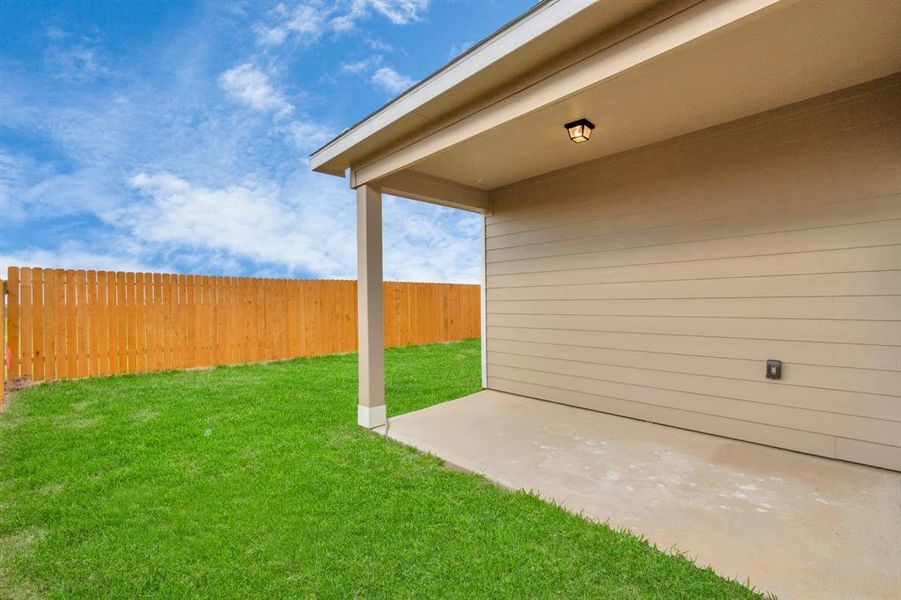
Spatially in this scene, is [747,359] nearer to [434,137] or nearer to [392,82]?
[434,137]

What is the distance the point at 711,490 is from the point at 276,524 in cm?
247

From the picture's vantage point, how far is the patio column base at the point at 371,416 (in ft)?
12.0

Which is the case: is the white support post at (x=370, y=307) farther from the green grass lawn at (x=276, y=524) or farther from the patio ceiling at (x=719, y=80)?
the patio ceiling at (x=719, y=80)

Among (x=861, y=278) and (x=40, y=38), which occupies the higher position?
(x=40, y=38)

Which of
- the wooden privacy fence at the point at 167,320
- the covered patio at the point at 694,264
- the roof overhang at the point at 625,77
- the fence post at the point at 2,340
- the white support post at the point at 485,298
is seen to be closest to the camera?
the roof overhang at the point at 625,77

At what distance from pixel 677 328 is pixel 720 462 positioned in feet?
3.92

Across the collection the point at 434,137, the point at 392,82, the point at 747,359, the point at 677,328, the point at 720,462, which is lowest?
the point at 720,462

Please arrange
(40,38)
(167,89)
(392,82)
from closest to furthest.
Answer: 1. (40,38)
2. (167,89)
3. (392,82)

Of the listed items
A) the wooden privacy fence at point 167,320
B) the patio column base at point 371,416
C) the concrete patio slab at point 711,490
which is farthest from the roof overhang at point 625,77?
the wooden privacy fence at point 167,320

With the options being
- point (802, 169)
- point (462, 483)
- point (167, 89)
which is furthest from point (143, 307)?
point (802, 169)

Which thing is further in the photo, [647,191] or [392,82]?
[392,82]

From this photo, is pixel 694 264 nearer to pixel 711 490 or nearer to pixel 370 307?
pixel 711 490

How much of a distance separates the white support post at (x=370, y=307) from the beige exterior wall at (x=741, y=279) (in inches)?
75.6

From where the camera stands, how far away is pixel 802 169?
3.02 m
